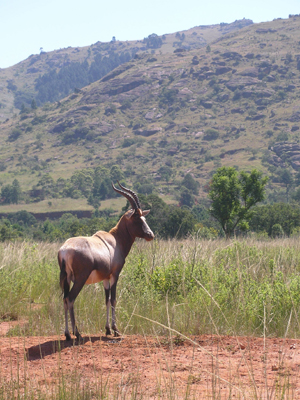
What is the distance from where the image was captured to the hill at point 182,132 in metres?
140

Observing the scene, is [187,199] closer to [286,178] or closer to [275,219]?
[286,178]

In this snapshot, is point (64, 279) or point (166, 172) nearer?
point (64, 279)

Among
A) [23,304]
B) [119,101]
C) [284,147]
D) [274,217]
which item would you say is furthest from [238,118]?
[23,304]

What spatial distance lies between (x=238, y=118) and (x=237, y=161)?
36.1 meters

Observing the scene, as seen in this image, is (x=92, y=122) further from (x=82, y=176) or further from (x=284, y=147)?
(x=284, y=147)

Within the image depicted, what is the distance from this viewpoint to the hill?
140 meters

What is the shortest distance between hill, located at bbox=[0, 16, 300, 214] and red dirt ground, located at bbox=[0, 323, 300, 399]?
378 feet

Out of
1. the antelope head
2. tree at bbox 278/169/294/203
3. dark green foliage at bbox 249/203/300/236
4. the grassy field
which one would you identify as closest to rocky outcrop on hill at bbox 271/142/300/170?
tree at bbox 278/169/294/203

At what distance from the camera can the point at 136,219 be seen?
7.12 metres

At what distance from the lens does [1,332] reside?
22.5 feet

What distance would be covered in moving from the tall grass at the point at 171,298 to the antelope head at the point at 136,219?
3.14ft

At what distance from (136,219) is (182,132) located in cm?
16308

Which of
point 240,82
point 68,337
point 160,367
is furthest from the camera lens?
point 240,82

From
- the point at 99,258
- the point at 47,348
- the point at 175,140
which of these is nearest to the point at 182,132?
the point at 175,140
